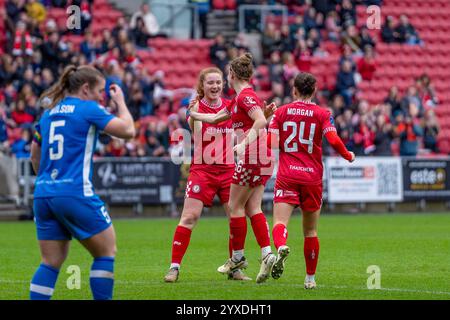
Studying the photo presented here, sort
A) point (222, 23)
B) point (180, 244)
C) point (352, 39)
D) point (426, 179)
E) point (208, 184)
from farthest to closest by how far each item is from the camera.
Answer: point (352, 39) → point (222, 23) → point (426, 179) → point (208, 184) → point (180, 244)

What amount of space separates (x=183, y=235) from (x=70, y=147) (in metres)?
3.77

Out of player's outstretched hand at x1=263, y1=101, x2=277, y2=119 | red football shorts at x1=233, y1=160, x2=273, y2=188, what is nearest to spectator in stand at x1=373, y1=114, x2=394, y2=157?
red football shorts at x1=233, y1=160, x2=273, y2=188

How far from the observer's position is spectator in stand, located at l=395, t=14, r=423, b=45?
111 ft

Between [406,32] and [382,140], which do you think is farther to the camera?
[406,32]

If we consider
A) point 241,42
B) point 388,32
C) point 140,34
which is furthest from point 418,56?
point 140,34

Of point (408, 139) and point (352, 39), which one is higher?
point (352, 39)

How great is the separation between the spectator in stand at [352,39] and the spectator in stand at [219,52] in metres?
4.37

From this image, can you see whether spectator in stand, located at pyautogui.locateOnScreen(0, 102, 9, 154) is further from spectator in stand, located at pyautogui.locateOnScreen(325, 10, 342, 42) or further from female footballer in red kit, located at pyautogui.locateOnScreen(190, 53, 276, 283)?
female footballer in red kit, located at pyautogui.locateOnScreen(190, 53, 276, 283)

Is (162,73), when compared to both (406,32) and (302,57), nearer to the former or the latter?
(302,57)

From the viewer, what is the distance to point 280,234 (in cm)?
1074

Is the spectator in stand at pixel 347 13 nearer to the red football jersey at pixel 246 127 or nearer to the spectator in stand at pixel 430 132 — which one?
the spectator in stand at pixel 430 132

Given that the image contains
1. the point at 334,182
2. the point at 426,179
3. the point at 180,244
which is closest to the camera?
the point at 180,244

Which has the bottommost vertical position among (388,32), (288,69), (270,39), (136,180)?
(136,180)
